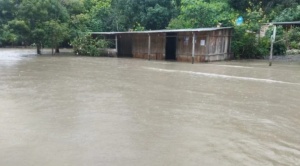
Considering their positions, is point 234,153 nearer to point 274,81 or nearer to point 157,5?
point 274,81

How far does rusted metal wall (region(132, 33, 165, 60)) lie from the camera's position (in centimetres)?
2000

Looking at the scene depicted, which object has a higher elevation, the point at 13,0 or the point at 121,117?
the point at 13,0

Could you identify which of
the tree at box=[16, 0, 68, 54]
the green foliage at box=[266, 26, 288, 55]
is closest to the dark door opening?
the green foliage at box=[266, 26, 288, 55]

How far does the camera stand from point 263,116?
6.31 m

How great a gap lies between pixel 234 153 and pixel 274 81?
288 inches

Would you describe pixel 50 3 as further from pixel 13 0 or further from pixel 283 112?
pixel 283 112

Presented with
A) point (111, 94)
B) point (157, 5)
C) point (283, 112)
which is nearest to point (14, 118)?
point (111, 94)

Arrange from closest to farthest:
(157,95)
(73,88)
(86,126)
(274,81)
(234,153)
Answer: (234,153) < (86,126) < (157,95) < (73,88) < (274,81)

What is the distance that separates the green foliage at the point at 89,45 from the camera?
23.3 m

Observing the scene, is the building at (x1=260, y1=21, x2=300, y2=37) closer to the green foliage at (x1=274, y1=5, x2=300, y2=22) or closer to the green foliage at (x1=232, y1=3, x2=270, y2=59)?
the green foliage at (x1=274, y1=5, x2=300, y2=22)

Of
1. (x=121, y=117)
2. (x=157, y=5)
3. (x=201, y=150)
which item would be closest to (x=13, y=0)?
(x=157, y=5)

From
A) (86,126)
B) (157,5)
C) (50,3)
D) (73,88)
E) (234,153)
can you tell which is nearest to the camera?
(234,153)

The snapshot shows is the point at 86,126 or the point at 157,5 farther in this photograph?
the point at 157,5

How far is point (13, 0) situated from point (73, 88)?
1725 centimetres
